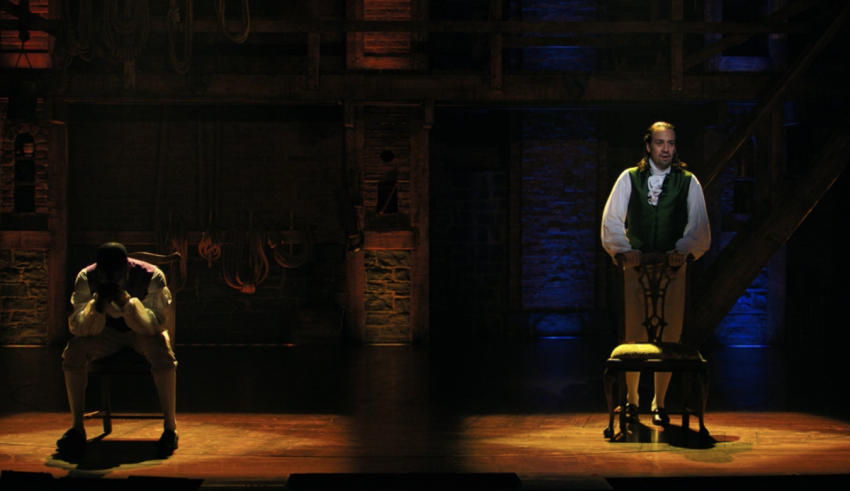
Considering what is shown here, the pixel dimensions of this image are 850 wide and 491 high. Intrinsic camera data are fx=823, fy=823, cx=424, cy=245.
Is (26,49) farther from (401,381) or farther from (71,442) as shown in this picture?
(71,442)

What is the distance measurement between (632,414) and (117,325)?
3126mm

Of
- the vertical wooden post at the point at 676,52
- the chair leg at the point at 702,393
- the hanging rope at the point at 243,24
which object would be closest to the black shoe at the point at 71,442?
the chair leg at the point at 702,393

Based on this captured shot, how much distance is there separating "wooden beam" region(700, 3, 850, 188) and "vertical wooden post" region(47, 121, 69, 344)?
655cm

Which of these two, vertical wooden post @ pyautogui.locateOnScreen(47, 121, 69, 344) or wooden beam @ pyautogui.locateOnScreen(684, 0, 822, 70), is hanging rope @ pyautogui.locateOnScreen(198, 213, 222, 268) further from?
wooden beam @ pyautogui.locateOnScreen(684, 0, 822, 70)

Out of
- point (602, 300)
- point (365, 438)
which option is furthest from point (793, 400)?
point (602, 300)

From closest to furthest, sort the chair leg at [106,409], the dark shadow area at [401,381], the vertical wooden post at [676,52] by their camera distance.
Result: the chair leg at [106,409], the dark shadow area at [401,381], the vertical wooden post at [676,52]

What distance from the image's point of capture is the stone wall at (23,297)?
886 cm

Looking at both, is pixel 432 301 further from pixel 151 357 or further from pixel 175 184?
pixel 151 357

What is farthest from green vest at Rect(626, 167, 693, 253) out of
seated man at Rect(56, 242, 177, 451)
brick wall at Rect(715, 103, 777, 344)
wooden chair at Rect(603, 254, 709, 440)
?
brick wall at Rect(715, 103, 777, 344)

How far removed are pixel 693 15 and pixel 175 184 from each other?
252 inches

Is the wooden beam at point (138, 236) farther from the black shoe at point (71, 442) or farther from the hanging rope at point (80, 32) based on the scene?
the black shoe at point (71, 442)

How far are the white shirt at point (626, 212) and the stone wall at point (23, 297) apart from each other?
6.46 m

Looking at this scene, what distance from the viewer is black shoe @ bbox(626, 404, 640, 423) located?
5062 mm

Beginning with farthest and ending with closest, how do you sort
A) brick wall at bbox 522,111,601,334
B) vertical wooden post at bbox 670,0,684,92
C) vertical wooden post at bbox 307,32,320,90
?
brick wall at bbox 522,111,601,334
vertical wooden post at bbox 307,32,320,90
vertical wooden post at bbox 670,0,684,92
